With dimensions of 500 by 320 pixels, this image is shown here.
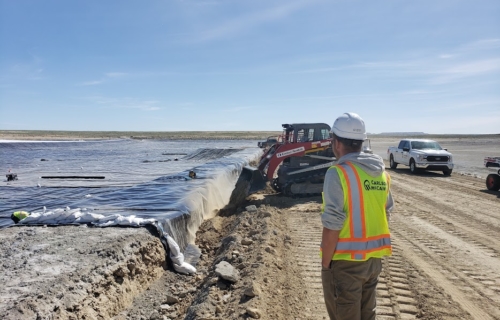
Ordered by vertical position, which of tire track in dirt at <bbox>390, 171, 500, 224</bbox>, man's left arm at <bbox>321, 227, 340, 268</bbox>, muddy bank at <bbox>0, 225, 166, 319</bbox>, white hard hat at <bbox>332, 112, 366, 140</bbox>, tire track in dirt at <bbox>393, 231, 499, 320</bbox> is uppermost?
white hard hat at <bbox>332, 112, 366, 140</bbox>

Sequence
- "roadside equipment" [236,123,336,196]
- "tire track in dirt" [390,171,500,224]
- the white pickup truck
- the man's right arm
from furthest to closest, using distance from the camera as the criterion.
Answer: the white pickup truck, "roadside equipment" [236,123,336,196], "tire track in dirt" [390,171,500,224], the man's right arm

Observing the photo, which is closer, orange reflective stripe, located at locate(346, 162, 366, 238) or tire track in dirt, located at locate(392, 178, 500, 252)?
orange reflective stripe, located at locate(346, 162, 366, 238)

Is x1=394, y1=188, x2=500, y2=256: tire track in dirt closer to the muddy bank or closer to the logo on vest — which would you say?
Answer: the logo on vest

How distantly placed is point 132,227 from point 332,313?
209 inches

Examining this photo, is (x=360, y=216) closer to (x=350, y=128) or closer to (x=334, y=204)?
(x=334, y=204)

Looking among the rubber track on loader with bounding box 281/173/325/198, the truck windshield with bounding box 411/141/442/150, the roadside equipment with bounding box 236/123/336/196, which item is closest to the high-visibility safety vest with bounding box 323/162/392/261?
the roadside equipment with bounding box 236/123/336/196

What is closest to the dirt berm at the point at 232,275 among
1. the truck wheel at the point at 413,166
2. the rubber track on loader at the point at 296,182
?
the rubber track on loader at the point at 296,182

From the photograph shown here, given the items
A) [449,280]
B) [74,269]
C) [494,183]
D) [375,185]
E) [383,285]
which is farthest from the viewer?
[494,183]

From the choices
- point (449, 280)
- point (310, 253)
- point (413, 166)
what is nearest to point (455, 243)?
point (449, 280)

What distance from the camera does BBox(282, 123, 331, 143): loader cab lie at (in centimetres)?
1368

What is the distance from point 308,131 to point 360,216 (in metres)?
11.2

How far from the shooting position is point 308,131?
45.1ft

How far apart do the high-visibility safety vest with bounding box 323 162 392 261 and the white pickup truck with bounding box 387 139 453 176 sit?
18720 millimetres

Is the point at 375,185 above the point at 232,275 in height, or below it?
above
